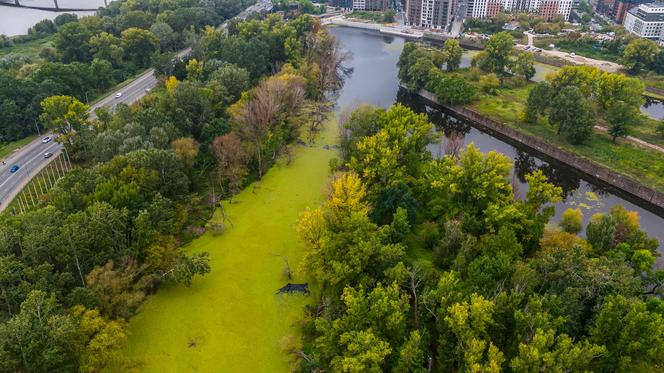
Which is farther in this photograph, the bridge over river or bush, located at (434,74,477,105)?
the bridge over river

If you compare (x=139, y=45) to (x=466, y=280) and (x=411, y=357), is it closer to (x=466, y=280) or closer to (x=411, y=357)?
(x=466, y=280)

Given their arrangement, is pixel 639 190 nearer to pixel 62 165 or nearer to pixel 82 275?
pixel 82 275

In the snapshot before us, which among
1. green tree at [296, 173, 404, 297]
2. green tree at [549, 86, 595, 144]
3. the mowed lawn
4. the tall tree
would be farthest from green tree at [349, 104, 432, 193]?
green tree at [549, 86, 595, 144]

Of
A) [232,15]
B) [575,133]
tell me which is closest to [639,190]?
[575,133]

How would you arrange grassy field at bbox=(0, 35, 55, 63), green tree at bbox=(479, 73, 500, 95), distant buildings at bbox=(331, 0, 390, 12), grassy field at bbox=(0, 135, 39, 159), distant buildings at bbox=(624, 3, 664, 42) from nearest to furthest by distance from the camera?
1. grassy field at bbox=(0, 135, 39, 159)
2. green tree at bbox=(479, 73, 500, 95)
3. grassy field at bbox=(0, 35, 55, 63)
4. distant buildings at bbox=(624, 3, 664, 42)
5. distant buildings at bbox=(331, 0, 390, 12)

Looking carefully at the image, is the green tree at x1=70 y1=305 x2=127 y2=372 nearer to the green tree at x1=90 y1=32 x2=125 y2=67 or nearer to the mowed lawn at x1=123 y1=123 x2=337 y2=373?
the mowed lawn at x1=123 y1=123 x2=337 y2=373
